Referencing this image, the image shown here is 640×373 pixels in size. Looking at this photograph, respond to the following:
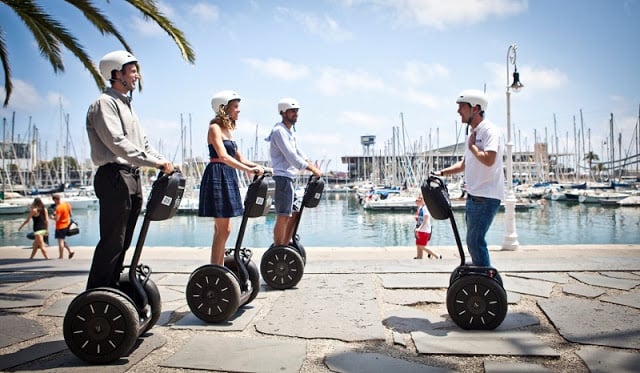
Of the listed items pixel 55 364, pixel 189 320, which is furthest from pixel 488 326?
pixel 55 364

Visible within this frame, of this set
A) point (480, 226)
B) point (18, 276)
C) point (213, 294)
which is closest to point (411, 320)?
point (480, 226)

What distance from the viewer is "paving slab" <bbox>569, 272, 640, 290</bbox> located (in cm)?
477

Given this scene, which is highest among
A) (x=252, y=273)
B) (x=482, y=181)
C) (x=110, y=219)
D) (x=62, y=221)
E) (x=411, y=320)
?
(x=482, y=181)

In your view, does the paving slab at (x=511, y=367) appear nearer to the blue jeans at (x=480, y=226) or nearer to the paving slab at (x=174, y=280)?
the blue jeans at (x=480, y=226)

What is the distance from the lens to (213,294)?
377 centimetres

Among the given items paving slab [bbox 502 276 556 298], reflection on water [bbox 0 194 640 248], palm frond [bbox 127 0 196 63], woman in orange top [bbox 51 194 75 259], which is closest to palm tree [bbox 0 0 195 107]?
palm frond [bbox 127 0 196 63]

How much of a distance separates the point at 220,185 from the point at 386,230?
85.5ft

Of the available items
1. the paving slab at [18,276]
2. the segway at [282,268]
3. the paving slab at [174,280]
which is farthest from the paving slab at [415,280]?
the paving slab at [18,276]

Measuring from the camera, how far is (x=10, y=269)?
652 cm

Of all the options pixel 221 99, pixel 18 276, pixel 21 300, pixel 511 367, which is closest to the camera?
pixel 511 367

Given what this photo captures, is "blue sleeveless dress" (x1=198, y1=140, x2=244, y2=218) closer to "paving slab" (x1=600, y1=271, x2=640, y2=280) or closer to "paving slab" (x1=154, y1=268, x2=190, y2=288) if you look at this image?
"paving slab" (x1=154, y1=268, x2=190, y2=288)

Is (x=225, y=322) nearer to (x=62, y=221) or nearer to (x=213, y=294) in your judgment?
(x=213, y=294)

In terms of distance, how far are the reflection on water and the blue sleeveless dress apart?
17111mm

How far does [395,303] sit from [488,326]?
1.06 m
